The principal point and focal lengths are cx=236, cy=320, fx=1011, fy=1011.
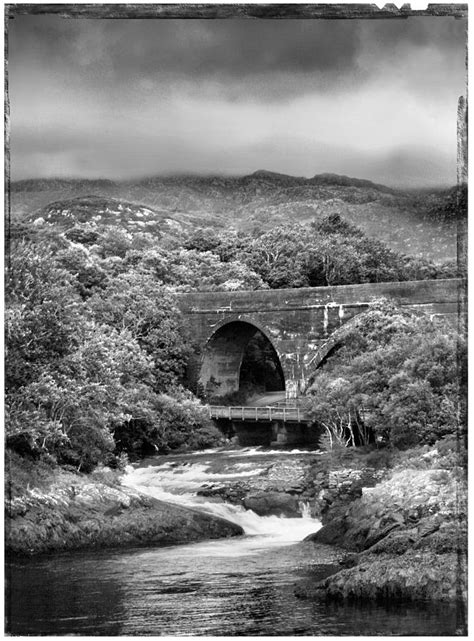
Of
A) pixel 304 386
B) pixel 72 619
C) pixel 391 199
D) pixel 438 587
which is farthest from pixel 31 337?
pixel 304 386

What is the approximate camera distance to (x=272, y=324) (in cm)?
1570

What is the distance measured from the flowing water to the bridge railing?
349cm

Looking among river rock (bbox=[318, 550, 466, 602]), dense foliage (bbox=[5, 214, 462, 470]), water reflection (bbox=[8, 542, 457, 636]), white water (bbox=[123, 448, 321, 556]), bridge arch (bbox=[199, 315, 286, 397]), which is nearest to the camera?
water reflection (bbox=[8, 542, 457, 636])

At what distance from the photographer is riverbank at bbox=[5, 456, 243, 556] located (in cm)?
775

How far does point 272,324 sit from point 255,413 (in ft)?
9.45

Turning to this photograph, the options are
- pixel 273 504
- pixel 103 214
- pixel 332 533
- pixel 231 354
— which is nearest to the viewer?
pixel 332 533

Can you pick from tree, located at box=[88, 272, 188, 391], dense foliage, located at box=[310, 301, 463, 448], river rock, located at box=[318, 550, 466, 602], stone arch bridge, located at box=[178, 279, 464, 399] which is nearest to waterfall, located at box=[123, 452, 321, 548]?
dense foliage, located at box=[310, 301, 463, 448]

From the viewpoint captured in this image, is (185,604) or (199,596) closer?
(185,604)

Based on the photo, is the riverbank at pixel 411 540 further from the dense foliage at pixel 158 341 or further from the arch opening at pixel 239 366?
the arch opening at pixel 239 366

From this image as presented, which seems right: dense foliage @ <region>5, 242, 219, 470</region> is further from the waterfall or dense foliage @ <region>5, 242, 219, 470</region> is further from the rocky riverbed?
the rocky riverbed

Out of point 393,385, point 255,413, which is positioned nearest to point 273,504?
point 393,385

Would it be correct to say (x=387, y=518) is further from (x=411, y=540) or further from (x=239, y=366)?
(x=239, y=366)

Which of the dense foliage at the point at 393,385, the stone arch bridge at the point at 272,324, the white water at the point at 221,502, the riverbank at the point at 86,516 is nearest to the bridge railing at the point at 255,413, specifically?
the stone arch bridge at the point at 272,324

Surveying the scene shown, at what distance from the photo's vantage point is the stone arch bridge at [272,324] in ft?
44.7
